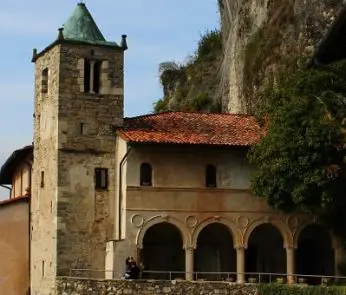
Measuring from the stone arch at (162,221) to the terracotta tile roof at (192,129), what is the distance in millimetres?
3497

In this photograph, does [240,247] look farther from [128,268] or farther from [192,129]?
[192,129]

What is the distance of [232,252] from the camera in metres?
41.2

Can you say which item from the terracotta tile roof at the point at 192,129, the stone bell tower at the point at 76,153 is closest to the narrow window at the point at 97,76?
the stone bell tower at the point at 76,153

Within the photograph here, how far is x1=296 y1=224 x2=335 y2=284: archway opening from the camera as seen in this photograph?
41.2m

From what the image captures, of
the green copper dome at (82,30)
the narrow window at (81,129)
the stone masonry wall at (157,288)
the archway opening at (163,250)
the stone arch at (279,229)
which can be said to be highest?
the green copper dome at (82,30)

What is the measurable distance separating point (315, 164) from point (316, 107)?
98.4 inches

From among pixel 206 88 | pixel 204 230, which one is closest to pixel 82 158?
pixel 204 230

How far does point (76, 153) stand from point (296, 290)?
12224 mm

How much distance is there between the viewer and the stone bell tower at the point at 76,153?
1500 inches

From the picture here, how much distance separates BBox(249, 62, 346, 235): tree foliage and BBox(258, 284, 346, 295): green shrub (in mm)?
3494

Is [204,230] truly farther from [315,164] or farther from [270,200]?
[315,164]

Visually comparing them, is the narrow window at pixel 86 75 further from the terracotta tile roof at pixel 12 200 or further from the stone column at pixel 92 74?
the terracotta tile roof at pixel 12 200

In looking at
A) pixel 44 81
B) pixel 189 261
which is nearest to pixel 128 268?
pixel 189 261

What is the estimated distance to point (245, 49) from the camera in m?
55.2
